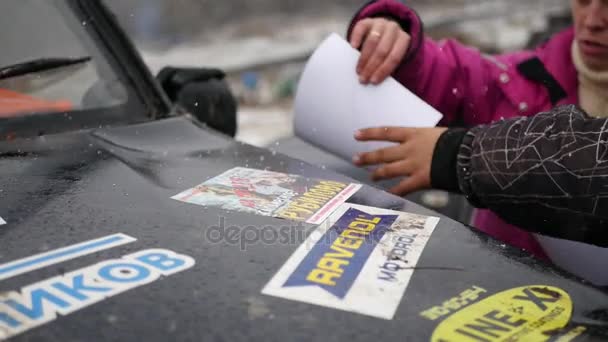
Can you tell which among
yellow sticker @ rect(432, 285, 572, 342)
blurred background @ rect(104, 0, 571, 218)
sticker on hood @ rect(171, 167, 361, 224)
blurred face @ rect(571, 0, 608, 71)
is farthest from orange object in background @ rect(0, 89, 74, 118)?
blurred background @ rect(104, 0, 571, 218)

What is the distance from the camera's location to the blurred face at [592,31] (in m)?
1.45

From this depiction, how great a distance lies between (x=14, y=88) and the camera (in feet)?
4.30

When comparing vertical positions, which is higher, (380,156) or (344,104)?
(344,104)

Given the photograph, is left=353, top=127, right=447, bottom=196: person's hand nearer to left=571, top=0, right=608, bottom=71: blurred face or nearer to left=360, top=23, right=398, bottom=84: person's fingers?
left=360, top=23, right=398, bottom=84: person's fingers

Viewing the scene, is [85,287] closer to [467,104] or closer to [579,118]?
[579,118]

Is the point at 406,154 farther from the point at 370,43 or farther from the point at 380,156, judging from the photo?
the point at 370,43

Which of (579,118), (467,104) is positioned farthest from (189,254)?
(467,104)

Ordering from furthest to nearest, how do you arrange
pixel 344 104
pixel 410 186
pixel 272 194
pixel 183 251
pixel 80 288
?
pixel 344 104
pixel 410 186
pixel 272 194
pixel 183 251
pixel 80 288

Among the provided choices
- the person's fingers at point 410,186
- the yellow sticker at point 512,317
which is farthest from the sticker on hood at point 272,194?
the yellow sticker at point 512,317

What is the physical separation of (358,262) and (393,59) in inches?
27.7

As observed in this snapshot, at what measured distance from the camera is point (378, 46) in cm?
140

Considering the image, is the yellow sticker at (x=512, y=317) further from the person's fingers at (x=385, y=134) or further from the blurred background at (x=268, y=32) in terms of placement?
the blurred background at (x=268, y=32)

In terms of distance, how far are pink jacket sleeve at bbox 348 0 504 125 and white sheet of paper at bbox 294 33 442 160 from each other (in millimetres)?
166

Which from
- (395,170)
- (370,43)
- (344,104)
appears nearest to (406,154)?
(395,170)
